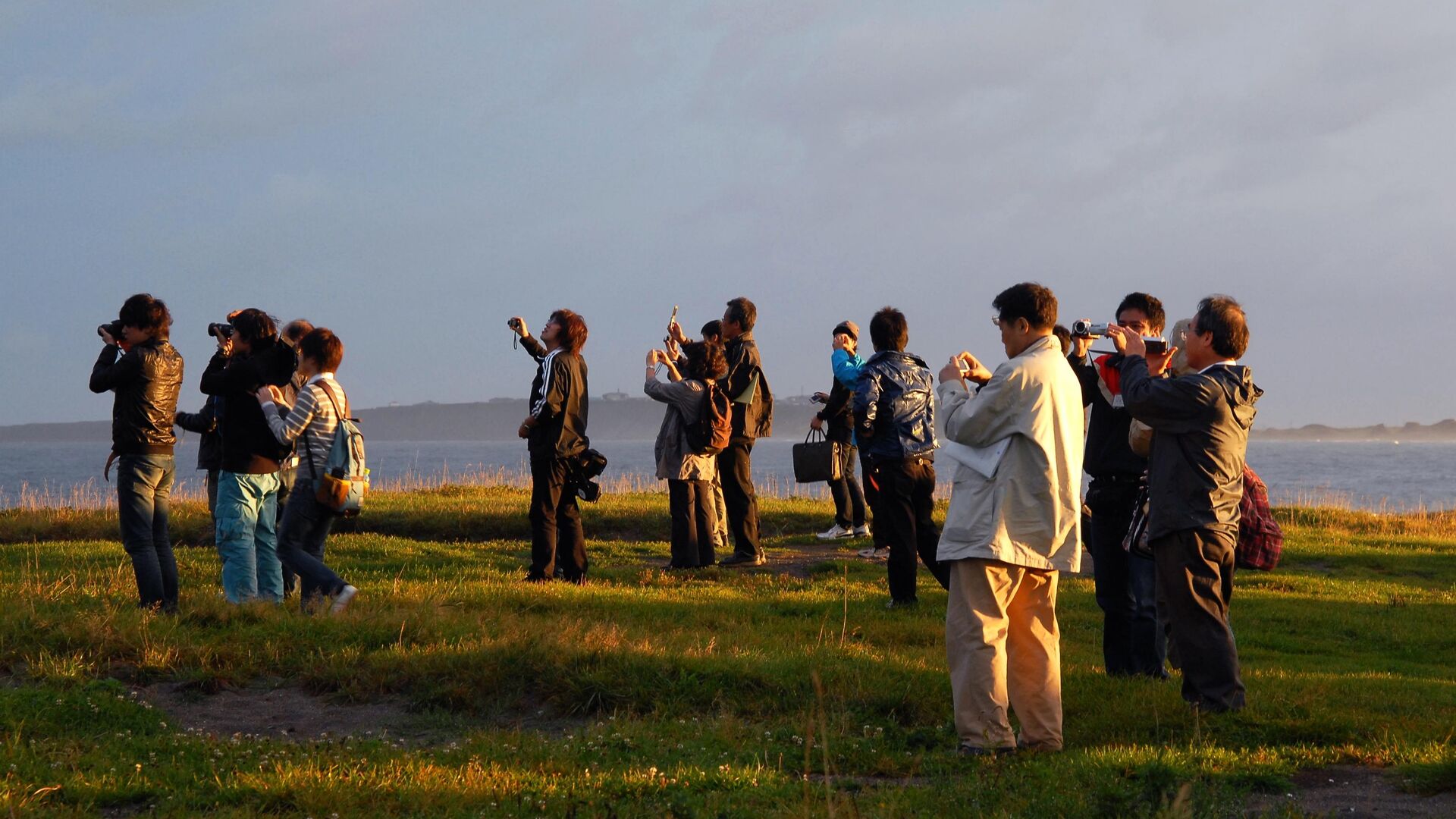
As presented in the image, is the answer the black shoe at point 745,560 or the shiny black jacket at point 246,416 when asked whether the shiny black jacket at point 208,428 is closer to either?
the shiny black jacket at point 246,416

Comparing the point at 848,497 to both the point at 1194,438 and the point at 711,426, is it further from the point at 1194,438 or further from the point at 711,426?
the point at 1194,438

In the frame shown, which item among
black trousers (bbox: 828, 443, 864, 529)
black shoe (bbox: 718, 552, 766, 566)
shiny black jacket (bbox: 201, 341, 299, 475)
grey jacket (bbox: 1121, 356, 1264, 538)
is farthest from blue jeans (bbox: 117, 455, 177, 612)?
black trousers (bbox: 828, 443, 864, 529)

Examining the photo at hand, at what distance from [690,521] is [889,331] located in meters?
3.05

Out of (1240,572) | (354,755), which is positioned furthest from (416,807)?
(1240,572)

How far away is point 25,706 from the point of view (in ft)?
19.1

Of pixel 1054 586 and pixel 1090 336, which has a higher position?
pixel 1090 336

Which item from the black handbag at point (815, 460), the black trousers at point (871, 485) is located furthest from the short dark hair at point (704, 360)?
the black trousers at point (871, 485)

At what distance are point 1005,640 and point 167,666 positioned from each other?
4.66m

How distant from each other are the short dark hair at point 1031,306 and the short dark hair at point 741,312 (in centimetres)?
621

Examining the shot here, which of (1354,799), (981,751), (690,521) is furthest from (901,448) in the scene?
(1354,799)

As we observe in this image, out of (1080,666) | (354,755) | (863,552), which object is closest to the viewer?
(354,755)

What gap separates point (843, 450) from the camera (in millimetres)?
13477

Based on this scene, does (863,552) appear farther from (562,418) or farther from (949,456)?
(949,456)

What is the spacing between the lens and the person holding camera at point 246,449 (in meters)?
7.82
